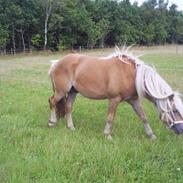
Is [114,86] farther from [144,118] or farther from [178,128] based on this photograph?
[178,128]

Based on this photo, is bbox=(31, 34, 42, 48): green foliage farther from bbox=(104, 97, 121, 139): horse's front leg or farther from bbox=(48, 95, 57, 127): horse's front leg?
bbox=(104, 97, 121, 139): horse's front leg

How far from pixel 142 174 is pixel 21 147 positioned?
201cm

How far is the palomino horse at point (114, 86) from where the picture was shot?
6.12 meters

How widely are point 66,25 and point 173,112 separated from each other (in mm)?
50075

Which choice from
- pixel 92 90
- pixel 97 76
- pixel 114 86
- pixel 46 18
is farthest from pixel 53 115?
pixel 46 18

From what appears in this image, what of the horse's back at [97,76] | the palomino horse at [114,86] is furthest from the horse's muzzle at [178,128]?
the horse's back at [97,76]

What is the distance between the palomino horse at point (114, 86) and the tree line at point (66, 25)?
40.5 metres

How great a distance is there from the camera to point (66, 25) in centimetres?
5484

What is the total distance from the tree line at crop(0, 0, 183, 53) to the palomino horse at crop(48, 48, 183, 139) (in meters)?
40.5

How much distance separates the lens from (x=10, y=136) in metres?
6.31

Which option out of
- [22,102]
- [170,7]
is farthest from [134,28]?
[22,102]

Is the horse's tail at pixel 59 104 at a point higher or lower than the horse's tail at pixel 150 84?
lower

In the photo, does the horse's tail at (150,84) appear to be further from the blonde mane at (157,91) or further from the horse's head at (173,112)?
the horse's head at (173,112)

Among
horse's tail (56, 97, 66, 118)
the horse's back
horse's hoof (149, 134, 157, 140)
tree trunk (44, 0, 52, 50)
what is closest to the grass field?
horse's hoof (149, 134, 157, 140)
